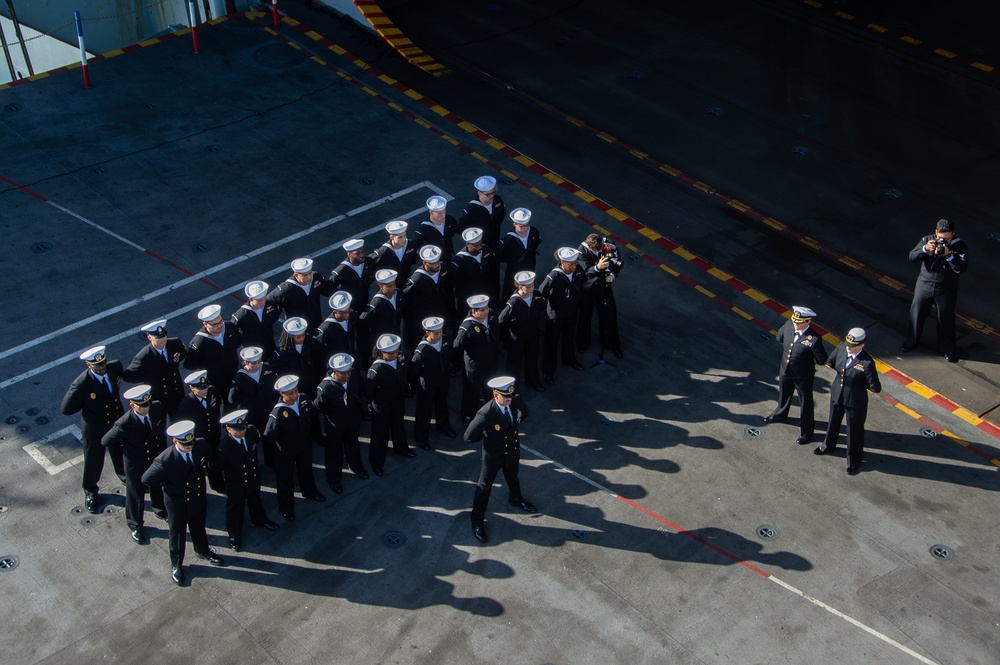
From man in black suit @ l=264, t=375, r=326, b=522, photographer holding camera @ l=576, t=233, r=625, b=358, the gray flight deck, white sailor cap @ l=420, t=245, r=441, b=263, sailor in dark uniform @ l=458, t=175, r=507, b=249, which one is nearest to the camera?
the gray flight deck

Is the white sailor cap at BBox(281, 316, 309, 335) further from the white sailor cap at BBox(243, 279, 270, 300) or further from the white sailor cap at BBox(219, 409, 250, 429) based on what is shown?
the white sailor cap at BBox(219, 409, 250, 429)

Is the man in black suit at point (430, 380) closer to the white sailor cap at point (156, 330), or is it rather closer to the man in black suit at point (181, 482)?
the man in black suit at point (181, 482)

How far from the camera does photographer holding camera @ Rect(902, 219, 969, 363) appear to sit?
57.3 ft

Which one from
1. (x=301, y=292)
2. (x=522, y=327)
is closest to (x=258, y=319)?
(x=301, y=292)

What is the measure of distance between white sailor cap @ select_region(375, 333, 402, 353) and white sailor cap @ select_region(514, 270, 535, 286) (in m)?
2.13

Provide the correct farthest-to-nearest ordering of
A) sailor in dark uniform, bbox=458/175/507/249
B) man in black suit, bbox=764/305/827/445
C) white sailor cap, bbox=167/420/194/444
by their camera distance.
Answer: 1. sailor in dark uniform, bbox=458/175/507/249
2. man in black suit, bbox=764/305/827/445
3. white sailor cap, bbox=167/420/194/444

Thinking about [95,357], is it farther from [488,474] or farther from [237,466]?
[488,474]

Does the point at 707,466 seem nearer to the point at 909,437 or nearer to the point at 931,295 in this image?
the point at 909,437

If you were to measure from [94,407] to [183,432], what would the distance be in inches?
70.2

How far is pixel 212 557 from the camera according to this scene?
14430 mm

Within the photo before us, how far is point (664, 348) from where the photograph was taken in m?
18.2

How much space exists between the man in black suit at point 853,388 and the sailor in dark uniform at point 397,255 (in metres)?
6.09

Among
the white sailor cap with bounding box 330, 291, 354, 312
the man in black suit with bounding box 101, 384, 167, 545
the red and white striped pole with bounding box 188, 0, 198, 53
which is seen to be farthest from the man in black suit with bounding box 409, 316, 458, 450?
the red and white striped pole with bounding box 188, 0, 198, 53

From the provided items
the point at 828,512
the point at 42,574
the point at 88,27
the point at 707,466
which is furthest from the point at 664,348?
the point at 88,27
